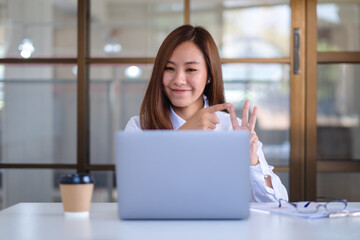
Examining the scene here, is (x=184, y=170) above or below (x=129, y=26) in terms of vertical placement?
below

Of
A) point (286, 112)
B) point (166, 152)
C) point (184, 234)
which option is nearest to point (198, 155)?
point (166, 152)

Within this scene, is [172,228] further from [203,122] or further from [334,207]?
[203,122]

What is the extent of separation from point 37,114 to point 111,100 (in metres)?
0.48

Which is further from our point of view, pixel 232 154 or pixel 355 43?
pixel 355 43

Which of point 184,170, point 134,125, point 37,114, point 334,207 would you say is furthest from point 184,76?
point 37,114

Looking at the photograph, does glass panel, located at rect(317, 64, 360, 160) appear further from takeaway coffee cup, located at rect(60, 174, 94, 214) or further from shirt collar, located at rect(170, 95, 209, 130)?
takeaway coffee cup, located at rect(60, 174, 94, 214)

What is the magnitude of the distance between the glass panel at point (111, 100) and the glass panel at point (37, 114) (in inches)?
5.1

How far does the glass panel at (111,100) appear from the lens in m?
3.57

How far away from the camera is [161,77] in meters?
2.62

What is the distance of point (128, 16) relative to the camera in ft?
11.8

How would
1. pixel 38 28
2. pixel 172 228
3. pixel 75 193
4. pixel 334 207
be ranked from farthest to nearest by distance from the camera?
pixel 38 28, pixel 334 207, pixel 75 193, pixel 172 228

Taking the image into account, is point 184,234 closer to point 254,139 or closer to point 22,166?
point 254,139

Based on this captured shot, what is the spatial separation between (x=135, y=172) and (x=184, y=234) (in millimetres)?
235

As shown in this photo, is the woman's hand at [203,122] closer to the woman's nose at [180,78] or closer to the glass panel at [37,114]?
the woman's nose at [180,78]
